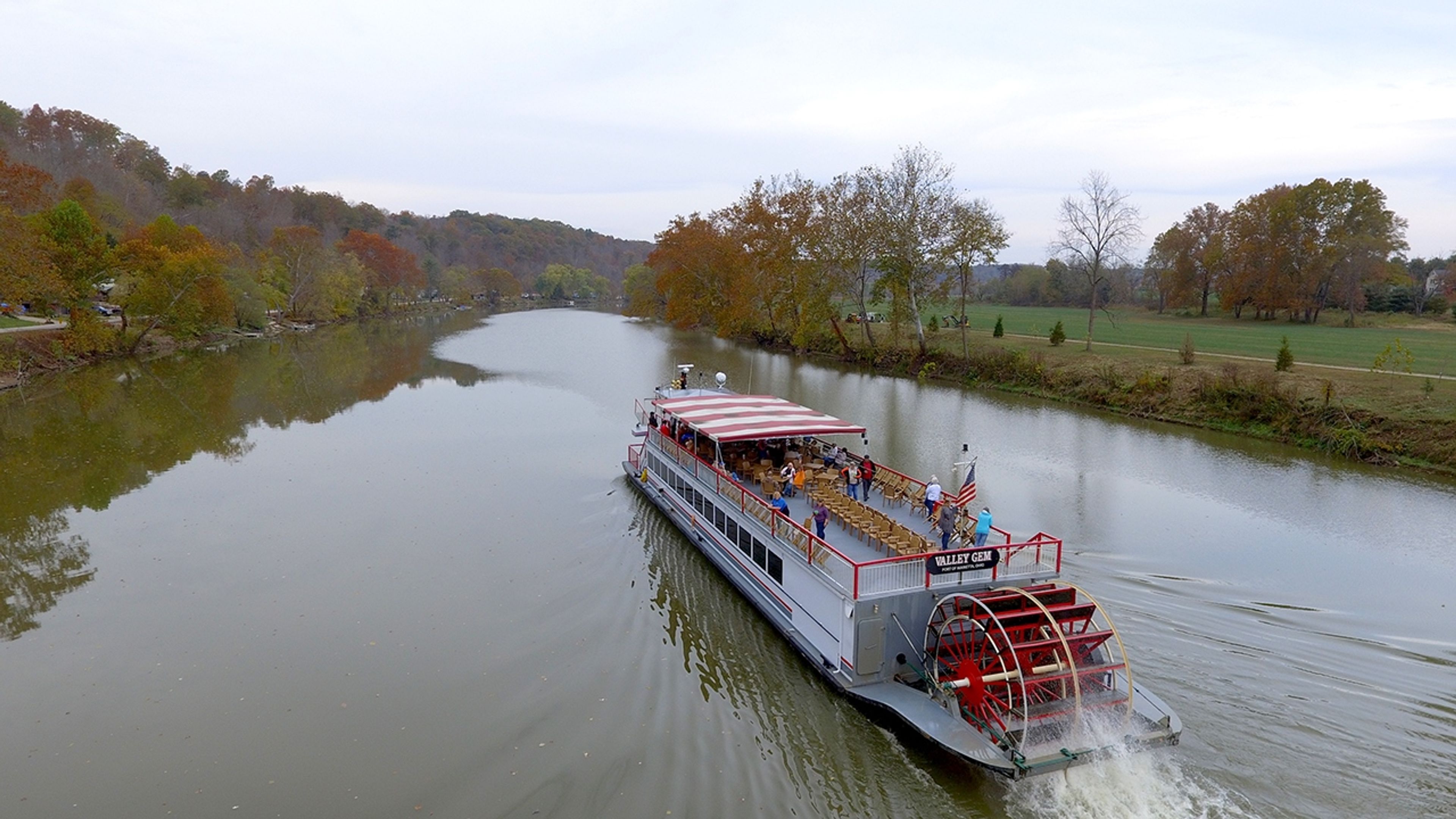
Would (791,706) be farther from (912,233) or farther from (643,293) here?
(643,293)

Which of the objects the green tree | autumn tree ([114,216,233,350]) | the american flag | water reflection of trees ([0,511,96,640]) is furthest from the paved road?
autumn tree ([114,216,233,350])

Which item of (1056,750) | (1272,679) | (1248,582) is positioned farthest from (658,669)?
(1248,582)

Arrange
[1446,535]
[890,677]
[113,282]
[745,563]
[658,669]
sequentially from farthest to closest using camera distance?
[113,282]
[1446,535]
[745,563]
[658,669]
[890,677]

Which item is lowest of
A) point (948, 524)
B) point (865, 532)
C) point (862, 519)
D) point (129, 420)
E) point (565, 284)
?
point (129, 420)

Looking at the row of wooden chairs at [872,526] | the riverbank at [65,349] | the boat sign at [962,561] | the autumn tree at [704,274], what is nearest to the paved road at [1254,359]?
the autumn tree at [704,274]

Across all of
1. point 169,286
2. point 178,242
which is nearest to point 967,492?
point 169,286

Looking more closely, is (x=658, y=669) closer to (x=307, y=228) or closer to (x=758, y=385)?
(x=758, y=385)
